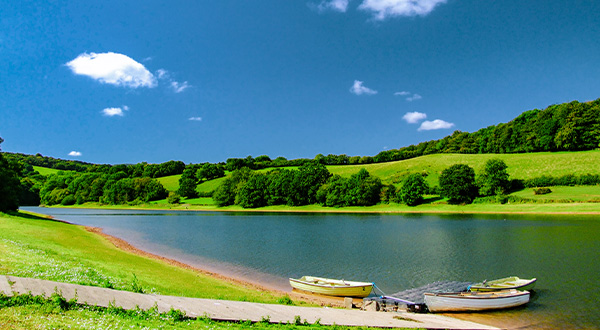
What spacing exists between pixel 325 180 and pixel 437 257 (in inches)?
3764

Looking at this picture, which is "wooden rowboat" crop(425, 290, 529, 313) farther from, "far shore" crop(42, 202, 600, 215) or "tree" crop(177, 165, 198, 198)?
"tree" crop(177, 165, 198, 198)

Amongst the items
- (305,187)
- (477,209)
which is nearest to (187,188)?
(305,187)

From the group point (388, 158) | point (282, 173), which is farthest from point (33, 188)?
point (388, 158)

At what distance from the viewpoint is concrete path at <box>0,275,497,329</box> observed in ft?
37.4

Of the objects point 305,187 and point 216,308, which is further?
point 305,187

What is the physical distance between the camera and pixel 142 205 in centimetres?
15438

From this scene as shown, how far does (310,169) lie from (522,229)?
286 ft

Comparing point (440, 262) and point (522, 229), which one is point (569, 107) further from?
point (440, 262)

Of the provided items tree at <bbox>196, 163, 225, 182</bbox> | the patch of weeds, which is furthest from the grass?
tree at <bbox>196, 163, 225, 182</bbox>

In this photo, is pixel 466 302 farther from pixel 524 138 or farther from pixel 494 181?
pixel 524 138

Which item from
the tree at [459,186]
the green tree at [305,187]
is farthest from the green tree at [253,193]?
the tree at [459,186]

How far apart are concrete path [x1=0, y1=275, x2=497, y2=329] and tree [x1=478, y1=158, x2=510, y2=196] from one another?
82.6m

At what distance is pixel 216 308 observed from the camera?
41.2ft

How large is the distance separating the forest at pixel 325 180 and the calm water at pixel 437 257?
40129mm
